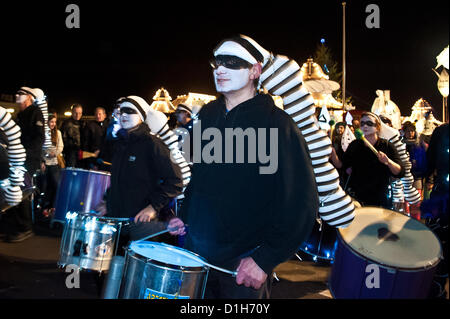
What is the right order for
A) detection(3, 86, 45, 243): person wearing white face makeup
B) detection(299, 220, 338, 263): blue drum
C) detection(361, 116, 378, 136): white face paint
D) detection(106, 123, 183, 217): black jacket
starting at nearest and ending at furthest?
detection(106, 123, 183, 217): black jacket < detection(299, 220, 338, 263): blue drum < detection(361, 116, 378, 136): white face paint < detection(3, 86, 45, 243): person wearing white face makeup

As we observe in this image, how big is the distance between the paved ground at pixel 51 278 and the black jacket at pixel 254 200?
222 centimetres

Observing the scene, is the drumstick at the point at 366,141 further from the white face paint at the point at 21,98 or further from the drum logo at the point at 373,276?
the white face paint at the point at 21,98

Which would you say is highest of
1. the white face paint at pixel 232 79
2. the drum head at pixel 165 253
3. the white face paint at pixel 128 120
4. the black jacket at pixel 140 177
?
the white face paint at pixel 232 79

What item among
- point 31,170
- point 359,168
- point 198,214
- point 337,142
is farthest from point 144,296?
point 337,142

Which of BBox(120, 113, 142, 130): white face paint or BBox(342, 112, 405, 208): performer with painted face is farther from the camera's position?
BBox(342, 112, 405, 208): performer with painted face

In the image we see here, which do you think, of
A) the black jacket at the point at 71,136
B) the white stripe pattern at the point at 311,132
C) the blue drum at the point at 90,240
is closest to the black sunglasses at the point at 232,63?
the white stripe pattern at the point at 311,132

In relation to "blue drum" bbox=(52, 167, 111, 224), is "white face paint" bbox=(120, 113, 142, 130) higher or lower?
higher

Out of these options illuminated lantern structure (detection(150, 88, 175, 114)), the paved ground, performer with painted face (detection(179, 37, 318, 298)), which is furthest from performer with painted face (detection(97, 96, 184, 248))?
illuminated lantern structure (detection(150, 88, 175, 114))

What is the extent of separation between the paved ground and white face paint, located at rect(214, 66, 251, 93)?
2.69 m

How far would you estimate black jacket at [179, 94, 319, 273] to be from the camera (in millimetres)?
2154

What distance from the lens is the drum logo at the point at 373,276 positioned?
339 cm

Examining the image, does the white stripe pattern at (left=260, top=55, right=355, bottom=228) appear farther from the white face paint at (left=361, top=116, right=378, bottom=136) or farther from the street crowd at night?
the white face paint at (left=361, top=116, right=378, bottom=136)

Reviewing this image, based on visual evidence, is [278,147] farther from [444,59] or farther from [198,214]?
[444,59]

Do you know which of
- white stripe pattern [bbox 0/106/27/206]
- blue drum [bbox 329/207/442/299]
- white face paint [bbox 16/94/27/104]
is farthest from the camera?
white face paint [bbox 16/94/27/104]
